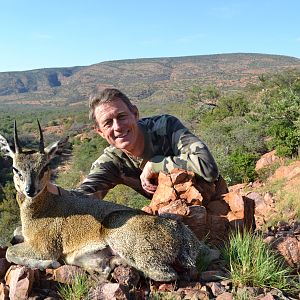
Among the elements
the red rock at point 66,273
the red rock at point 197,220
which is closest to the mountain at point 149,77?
the red rock at point 197,220

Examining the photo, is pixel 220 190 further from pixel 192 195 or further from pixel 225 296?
pixel 225 296

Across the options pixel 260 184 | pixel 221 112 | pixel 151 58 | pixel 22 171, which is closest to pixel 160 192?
pixel 22 171

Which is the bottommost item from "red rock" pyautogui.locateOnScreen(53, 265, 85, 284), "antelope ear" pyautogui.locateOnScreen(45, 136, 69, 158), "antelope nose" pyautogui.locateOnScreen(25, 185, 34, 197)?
"red rock" pyautogui.locateOnScreen(53, 265, 85, 284)

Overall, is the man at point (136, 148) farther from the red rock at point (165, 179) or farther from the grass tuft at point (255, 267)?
the grass tuft at point (255, 267)

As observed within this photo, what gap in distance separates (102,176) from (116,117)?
1189 mm

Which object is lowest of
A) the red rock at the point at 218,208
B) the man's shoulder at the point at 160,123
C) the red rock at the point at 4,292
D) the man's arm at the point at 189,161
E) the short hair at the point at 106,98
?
the red rock at the point at 4,292

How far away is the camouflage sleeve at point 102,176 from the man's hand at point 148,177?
80 cm

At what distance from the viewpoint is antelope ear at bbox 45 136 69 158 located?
4.90m

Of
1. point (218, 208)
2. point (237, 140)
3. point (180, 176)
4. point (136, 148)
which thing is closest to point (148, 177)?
point (180, 176)

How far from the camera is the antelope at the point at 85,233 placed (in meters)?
4.11

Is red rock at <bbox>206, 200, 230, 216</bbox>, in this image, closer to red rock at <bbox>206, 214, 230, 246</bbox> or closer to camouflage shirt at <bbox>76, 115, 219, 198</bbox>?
red rock at <bbox>206, 214, 230, 246</bbox>

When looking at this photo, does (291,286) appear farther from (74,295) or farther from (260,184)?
(260,184)

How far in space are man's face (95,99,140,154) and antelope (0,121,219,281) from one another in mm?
652

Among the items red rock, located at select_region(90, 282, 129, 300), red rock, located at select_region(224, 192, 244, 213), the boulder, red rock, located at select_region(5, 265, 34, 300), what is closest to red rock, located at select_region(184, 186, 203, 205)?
the boulder
